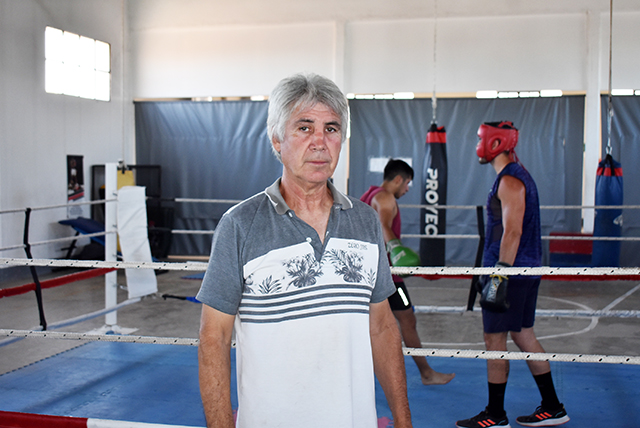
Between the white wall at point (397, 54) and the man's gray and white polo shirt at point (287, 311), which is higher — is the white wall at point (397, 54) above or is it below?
above

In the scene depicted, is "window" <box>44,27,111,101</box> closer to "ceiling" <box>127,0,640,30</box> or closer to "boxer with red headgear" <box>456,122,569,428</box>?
"ceiling" <box>127,0,640,30</box>

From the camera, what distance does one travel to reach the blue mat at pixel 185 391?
2512 mm

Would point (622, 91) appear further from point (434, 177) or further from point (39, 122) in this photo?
point (39, 122)

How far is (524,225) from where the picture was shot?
2.33 meters

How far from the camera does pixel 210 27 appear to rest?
25.6 feet

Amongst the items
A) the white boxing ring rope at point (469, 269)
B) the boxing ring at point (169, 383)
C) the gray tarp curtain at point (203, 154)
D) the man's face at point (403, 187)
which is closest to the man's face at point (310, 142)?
the white boxing ring rope at point (469, 269)

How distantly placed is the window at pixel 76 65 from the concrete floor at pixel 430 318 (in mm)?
2597

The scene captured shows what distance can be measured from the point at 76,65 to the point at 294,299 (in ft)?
23.5

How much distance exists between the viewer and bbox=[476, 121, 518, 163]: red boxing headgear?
8.00 feet

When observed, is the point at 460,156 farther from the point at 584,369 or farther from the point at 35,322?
the point at 35,322

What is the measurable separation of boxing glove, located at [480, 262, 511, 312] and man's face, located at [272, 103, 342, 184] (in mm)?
1306

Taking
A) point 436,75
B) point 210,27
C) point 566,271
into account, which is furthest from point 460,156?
point 566,271

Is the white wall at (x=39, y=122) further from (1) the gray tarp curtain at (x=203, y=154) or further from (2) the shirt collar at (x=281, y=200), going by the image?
(2) the shirt collar at (x=281, y=200)

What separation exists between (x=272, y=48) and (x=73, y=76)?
2.62 meters
